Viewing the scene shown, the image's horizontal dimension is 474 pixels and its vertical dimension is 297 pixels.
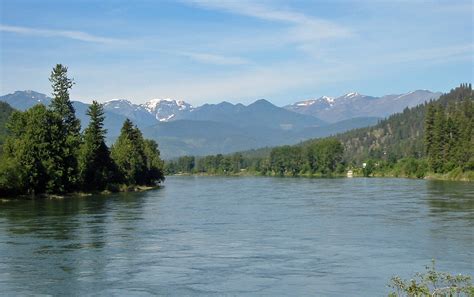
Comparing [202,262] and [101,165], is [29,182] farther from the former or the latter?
[202,262]

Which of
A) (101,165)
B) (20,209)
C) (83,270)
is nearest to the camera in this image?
(83,270)

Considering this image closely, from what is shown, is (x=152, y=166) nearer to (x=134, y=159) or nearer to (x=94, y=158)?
(x=134, y=159)

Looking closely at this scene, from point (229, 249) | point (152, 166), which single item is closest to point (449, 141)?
point (152, 166)

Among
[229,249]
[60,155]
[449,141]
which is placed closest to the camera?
[229,249]

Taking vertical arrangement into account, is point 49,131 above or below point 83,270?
above

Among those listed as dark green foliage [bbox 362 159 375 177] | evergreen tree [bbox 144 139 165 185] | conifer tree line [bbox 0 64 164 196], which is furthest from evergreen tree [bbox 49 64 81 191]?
dark green foliage [bbox 362 159 375 177]

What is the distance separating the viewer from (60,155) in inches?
3526

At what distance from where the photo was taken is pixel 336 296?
26.2 meters

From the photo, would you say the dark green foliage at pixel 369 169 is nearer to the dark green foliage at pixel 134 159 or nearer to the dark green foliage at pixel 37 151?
the dark green foliage at pixel 134 159

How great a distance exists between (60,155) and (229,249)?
2231 inches

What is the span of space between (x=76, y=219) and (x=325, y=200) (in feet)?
109

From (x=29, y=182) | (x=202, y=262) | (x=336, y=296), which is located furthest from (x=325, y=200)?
(x=336, y=296)

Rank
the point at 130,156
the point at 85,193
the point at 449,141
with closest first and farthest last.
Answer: the point at 85,193 → the point at 130,156 → the point at 449,141

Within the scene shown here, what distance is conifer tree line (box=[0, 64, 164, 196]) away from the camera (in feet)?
272
